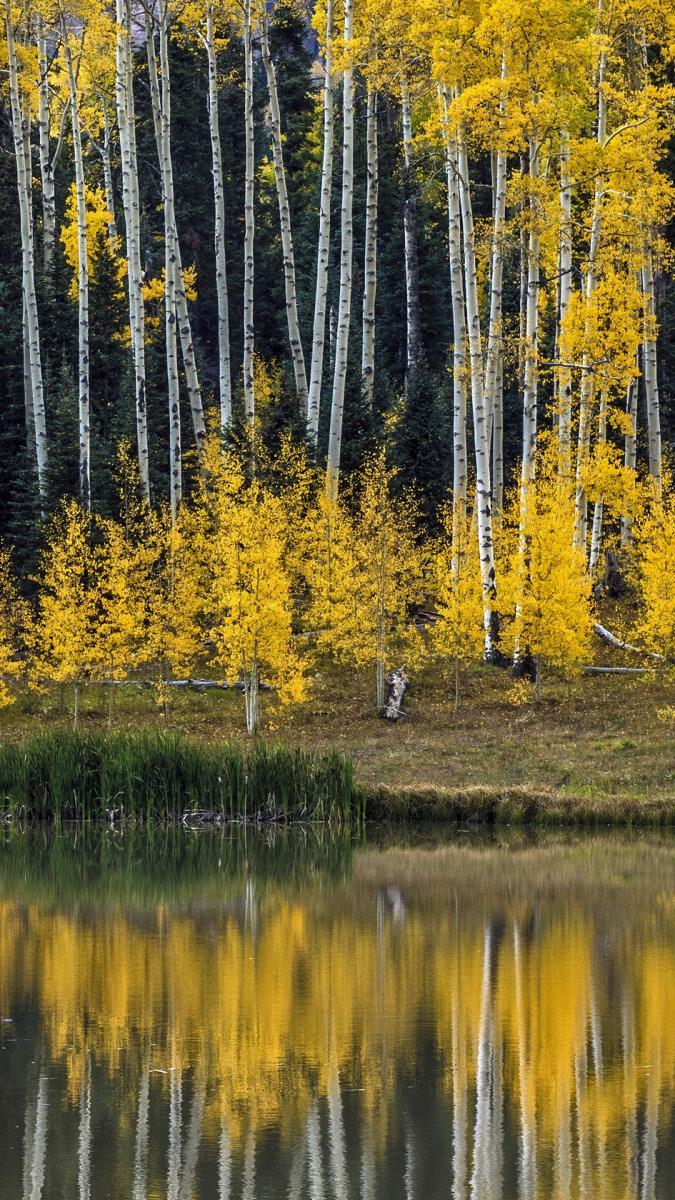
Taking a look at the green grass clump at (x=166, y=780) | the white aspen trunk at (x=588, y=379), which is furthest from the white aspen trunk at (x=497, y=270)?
the green grass clump at (x=166, y=780)

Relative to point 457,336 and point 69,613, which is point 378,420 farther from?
point 69,613

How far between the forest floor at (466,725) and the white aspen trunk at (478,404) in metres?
2.28

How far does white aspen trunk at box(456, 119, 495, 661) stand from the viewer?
31438mm

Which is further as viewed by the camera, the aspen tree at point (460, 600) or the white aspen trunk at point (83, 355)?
the white aspen trunk at point (83, 355)

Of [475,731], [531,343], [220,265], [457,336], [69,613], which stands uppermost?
[220,265]

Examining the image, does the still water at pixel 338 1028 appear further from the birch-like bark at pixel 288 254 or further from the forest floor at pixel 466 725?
the birch-like bark at pixel 288 254

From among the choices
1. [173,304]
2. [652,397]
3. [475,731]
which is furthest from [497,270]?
[173,304]

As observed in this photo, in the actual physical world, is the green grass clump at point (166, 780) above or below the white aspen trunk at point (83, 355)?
below

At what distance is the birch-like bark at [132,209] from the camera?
35969 mm

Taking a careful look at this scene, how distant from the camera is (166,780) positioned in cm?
2408

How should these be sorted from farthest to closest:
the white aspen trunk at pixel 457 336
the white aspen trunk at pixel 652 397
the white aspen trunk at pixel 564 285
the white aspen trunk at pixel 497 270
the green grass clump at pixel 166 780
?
the white aspen trunk at pixel 652 397
the white aspen trunk at pixel 457 336
the white aspen trunk at pixel 564 285
the white aspen trunk at pixel 497 270
the green grass clump at pixel 166 780

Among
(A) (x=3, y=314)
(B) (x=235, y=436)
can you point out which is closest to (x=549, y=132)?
(B) (x=235, y=436)

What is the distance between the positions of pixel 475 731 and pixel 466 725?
23.9 inches

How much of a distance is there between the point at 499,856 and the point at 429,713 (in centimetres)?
1131
